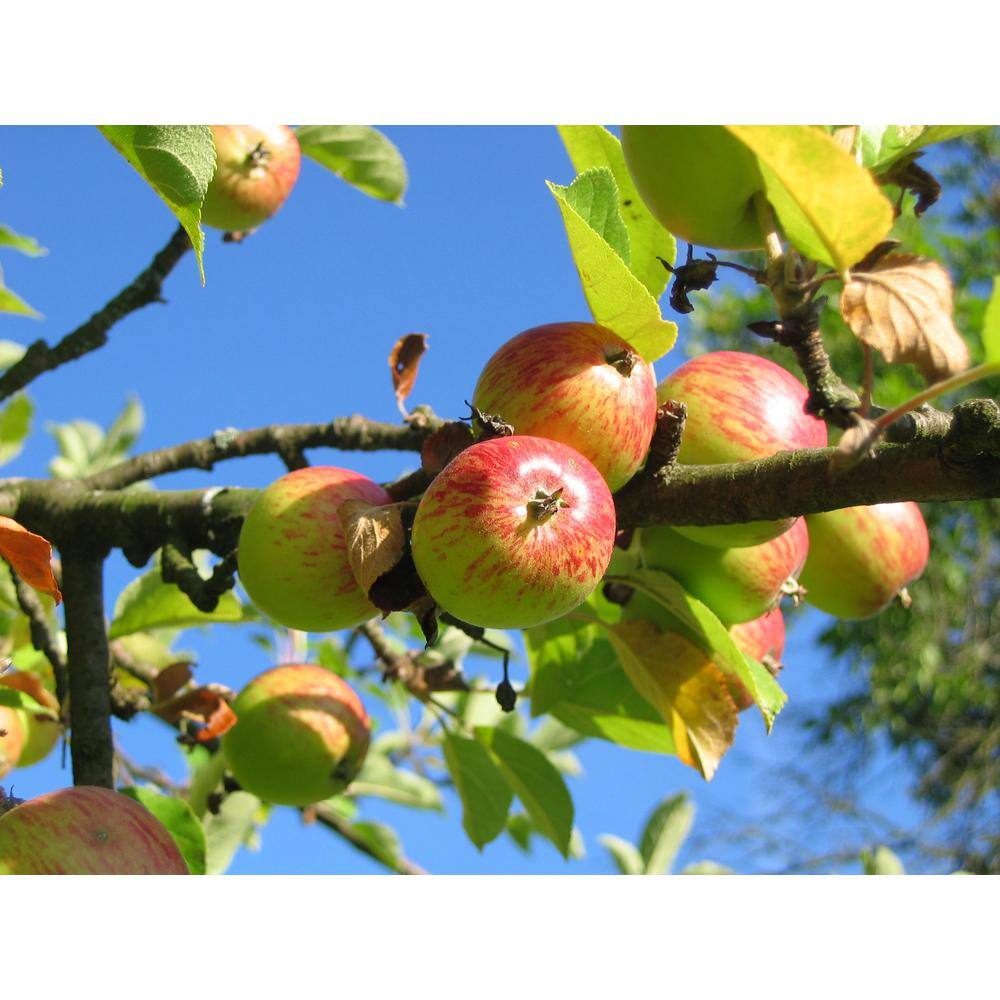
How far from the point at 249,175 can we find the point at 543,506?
3.09 feet

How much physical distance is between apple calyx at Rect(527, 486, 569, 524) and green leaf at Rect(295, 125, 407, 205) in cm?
102

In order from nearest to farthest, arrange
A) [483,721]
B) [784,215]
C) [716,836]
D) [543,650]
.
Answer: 1. [784,215]
2. [543,650]
3. [483,721]
4. [716,836]

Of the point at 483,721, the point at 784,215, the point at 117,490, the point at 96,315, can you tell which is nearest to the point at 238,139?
the point at 96,315

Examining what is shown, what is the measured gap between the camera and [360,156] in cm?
162

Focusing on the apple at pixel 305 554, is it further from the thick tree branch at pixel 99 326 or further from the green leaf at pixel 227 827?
the green leaf at pixel 227 827

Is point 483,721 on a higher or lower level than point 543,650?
lower

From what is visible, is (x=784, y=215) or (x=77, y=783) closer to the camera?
(x=784, y=215)

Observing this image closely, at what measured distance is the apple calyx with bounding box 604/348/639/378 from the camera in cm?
86

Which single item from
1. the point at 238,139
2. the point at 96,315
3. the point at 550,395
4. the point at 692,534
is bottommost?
the point at 692,534

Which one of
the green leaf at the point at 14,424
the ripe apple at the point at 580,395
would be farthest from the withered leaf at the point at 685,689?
the green leaf at the point at 14,424

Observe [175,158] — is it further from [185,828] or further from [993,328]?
[185,828]

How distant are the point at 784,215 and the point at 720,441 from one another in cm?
24

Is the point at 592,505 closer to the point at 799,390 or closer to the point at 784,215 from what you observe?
the point at 784,215

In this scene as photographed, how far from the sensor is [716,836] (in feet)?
26.1
